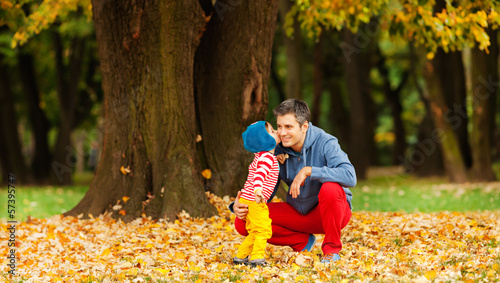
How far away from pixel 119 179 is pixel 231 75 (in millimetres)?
2042

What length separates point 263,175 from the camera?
4.30 metres

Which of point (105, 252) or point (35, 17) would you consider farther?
point (35, 17)

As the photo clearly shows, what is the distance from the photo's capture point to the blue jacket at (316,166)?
4.35 metres

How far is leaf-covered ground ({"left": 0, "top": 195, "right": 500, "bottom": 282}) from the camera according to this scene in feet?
13.6

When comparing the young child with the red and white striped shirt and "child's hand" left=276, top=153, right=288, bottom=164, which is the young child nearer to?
the red and white striped shirt

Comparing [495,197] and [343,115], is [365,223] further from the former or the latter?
[343,115]

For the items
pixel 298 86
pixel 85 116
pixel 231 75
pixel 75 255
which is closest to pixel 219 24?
pixel 231 75

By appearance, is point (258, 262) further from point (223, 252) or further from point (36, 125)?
point (36, 125)

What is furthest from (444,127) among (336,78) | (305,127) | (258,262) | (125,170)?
(258,262)

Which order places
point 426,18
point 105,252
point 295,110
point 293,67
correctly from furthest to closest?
point 293,67
point 426,18
point 105,252
point 295,110

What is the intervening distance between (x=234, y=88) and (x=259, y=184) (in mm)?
3416

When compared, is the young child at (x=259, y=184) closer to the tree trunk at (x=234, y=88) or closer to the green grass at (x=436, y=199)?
the tree trunk at (x=234, y=88)

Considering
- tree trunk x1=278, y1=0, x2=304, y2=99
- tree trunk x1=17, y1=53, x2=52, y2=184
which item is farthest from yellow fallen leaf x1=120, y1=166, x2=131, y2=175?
tree trunk x1=17, y1=53, x2=52, y2=184

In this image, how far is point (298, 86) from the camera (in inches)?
555
